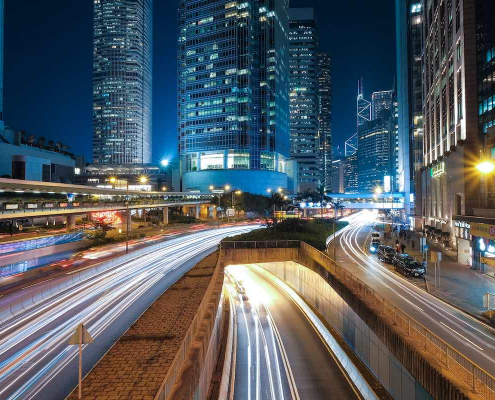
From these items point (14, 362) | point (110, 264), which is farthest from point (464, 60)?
point (14, 362)

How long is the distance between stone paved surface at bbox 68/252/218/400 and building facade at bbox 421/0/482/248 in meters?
31.7

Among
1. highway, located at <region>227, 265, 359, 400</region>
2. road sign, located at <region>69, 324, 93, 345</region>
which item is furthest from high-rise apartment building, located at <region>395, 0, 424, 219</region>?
road sign, located at <region>69, 324, 93, 345</region>

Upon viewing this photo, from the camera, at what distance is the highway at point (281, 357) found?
1512cm

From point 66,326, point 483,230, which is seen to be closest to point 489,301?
point 483,230

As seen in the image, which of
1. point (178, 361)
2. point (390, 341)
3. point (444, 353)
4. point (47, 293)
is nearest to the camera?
point (178, 361)

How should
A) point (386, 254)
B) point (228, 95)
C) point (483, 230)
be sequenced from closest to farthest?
1. point (483, 230)
2. point (386, 254)
3. point (228, 95)

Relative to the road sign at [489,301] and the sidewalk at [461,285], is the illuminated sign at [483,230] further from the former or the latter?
the road sign at [489,301]

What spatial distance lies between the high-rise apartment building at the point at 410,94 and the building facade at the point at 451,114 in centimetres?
1857

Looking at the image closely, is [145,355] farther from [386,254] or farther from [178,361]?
[386,254]

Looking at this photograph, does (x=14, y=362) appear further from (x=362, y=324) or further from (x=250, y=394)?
(x=362, y=324)

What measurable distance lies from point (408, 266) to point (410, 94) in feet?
269

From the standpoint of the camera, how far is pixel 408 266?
95.4 ft

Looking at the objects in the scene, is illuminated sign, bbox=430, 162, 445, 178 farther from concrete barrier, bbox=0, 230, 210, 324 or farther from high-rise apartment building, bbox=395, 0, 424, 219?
concrete barrier, bbox=0, 230, 210, 324

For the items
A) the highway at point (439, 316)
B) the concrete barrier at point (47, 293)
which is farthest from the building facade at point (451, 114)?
the concrete barrier at point (47, 293)
